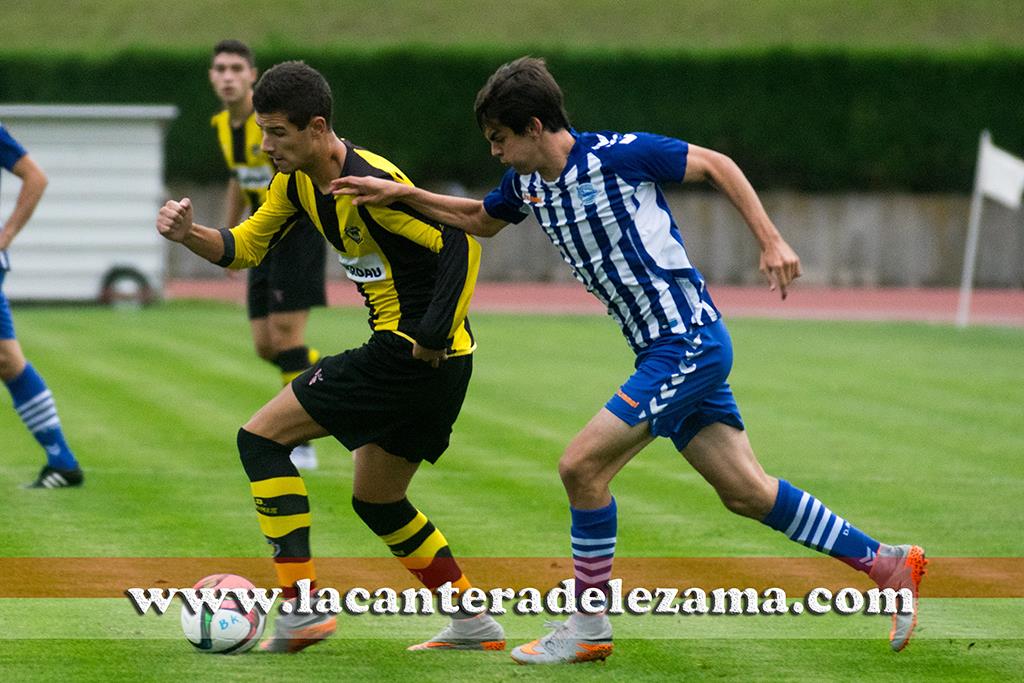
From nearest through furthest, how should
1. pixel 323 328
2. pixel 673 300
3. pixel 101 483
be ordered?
pixel 673 300, pixel 101 483, pixel 323 328

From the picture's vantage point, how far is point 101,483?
9.05m

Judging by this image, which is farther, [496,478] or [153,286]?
[153,286]

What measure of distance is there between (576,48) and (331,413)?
2401 cm

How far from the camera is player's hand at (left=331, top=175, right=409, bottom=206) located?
545cm

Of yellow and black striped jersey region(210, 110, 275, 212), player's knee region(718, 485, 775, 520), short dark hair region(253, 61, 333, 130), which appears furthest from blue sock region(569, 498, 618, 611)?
yellow and black striped jersey region(210, 110, 275, 212)

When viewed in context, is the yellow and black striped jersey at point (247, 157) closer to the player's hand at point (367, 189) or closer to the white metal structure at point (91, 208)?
the player's hand at point (367, 189)

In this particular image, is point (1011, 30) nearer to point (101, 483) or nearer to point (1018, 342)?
point (1018, 342)

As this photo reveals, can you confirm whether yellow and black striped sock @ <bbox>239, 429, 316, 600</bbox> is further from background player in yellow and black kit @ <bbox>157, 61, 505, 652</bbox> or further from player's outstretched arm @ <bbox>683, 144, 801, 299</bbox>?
player's outstretched arm @ <bbox>683, 144, 801, 299</bbox>

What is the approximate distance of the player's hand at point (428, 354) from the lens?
18.1 feet

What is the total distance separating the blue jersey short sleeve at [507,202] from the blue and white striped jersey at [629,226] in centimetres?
12

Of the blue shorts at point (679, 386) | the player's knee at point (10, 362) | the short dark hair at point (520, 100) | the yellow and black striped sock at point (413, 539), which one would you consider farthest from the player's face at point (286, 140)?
the player's knee at point (10, 362)

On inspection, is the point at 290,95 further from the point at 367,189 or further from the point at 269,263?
the point at 269,263

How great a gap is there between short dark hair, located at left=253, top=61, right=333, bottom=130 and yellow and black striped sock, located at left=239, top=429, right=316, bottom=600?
1.10 metres

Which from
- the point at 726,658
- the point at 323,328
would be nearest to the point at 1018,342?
the point at 323,328
